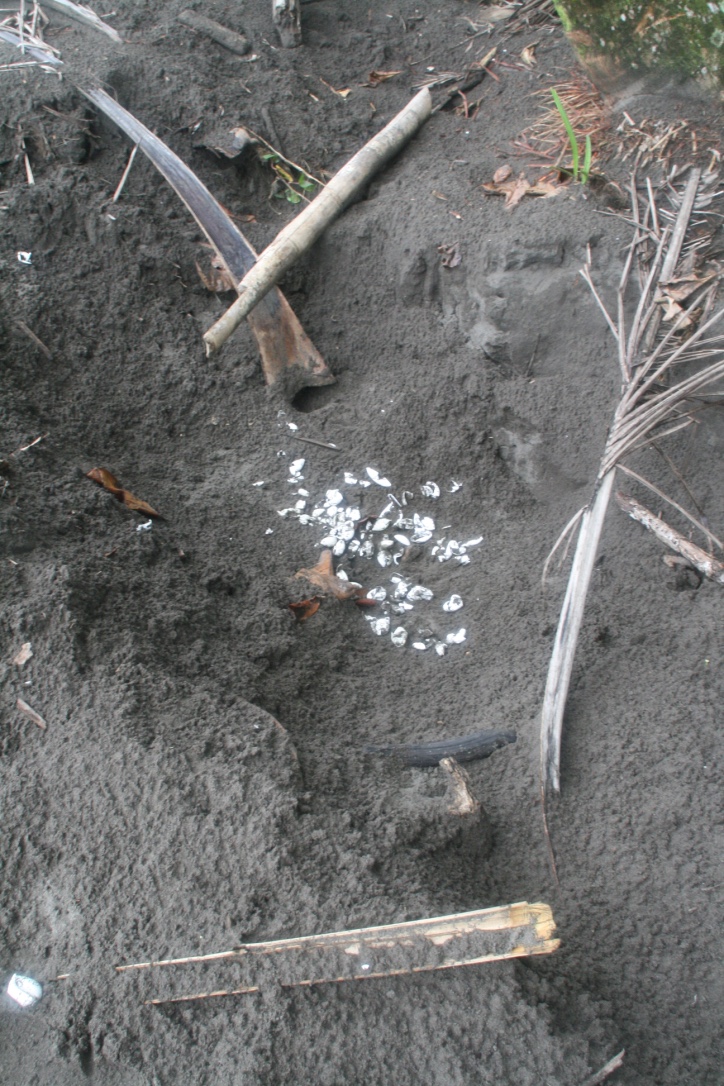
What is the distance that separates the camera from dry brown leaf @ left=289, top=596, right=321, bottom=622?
8.58ft

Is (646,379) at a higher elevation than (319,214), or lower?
lower

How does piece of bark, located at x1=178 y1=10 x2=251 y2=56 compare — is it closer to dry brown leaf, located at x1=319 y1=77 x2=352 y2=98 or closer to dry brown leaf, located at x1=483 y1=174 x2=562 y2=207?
dry brown leaf, located at x1=319 y1=77 x2=352 y2=98

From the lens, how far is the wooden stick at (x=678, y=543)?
2082mm

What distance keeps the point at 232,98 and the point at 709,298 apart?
259 cm

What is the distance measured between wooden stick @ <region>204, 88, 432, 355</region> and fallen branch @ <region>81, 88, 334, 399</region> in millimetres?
141

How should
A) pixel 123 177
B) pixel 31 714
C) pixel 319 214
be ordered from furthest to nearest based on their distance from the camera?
pixel 123 177 → pixel 319 214 → pixel 31 714

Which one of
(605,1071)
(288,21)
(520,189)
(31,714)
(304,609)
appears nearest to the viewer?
(605,1071)

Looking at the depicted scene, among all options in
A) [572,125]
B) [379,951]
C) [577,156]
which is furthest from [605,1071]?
[572,125]

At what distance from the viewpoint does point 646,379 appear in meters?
2.22

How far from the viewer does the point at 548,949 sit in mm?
1517

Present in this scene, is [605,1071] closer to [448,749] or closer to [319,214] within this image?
[448,749]

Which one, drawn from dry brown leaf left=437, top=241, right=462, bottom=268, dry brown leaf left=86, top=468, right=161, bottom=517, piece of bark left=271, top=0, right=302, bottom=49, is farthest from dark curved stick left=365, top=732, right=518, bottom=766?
piece of bark left=271, top=0, right=302, bottom=49

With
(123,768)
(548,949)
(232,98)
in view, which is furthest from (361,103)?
(548,949)

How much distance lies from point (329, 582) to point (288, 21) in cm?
306
